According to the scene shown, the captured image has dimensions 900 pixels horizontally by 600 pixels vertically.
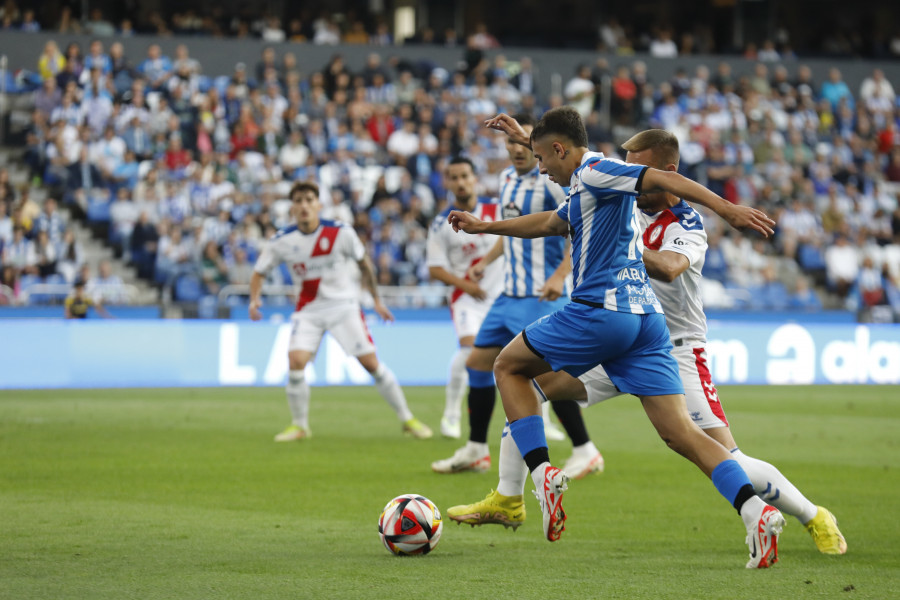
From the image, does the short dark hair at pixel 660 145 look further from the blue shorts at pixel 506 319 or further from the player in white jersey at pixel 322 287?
the player in white jersey at pixel 322 287

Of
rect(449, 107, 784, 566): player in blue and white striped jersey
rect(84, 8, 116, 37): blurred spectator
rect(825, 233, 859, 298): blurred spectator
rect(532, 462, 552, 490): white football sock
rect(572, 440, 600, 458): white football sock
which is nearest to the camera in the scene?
rect(449, 107, 784, 566): player in blue and white striped jersey

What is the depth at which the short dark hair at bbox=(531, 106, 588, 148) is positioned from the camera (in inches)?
216

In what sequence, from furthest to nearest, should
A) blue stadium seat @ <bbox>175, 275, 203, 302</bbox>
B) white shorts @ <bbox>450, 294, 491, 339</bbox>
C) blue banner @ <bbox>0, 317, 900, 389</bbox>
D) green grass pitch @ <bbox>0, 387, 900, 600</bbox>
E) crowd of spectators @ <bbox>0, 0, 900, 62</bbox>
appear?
crowd of spectators @ <bbox>0, 0, 900, 62</bbox> < blue stadium seat @ <bbox>175, 275, 203, 302</bbox> < blue banner @ <bbox>0, 317, 900, 389</bbox> < white shorts @ <bbox>450, 294, 491, 339</bbox> < green grass pitch @ <bbox>0, 387, 900, 600</bbox>

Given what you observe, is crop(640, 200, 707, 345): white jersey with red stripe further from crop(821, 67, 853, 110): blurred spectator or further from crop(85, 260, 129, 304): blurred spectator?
crop(821, 67, 853, 110): blurred spectator

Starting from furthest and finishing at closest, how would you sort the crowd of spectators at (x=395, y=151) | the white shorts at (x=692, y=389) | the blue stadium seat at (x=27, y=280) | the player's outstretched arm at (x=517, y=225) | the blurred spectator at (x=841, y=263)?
the blurred spectator at (x=841, y=263), the crowd of spectators at (x=395, y=151), the blue stadium seat at (x=27, y=280), the white shorts at (x=692, y=389), the player's outstretched arm at (x=517, y=225)

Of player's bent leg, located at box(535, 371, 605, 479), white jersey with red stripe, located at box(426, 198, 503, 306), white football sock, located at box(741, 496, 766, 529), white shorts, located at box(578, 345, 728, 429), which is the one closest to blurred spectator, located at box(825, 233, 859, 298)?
white jersey with red stripe, located at box(426, 198, 503, 306)

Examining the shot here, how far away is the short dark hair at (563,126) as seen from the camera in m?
5.48

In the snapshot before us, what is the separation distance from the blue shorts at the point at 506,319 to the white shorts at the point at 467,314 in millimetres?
2625

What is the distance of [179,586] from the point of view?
480 cm

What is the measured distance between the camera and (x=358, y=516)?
266 inches

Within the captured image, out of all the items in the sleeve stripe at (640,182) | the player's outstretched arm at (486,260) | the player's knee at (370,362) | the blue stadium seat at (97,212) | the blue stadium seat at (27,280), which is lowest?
the blue stadium seat at (27,280)

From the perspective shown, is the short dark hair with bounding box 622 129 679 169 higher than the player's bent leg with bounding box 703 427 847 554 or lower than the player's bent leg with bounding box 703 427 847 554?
higher

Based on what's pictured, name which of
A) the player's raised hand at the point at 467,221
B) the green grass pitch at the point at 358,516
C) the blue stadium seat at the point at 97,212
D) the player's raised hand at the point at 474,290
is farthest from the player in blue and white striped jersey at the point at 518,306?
the blue stadium seat at the point at 97,212

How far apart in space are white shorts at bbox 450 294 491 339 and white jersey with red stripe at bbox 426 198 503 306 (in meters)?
0.06
